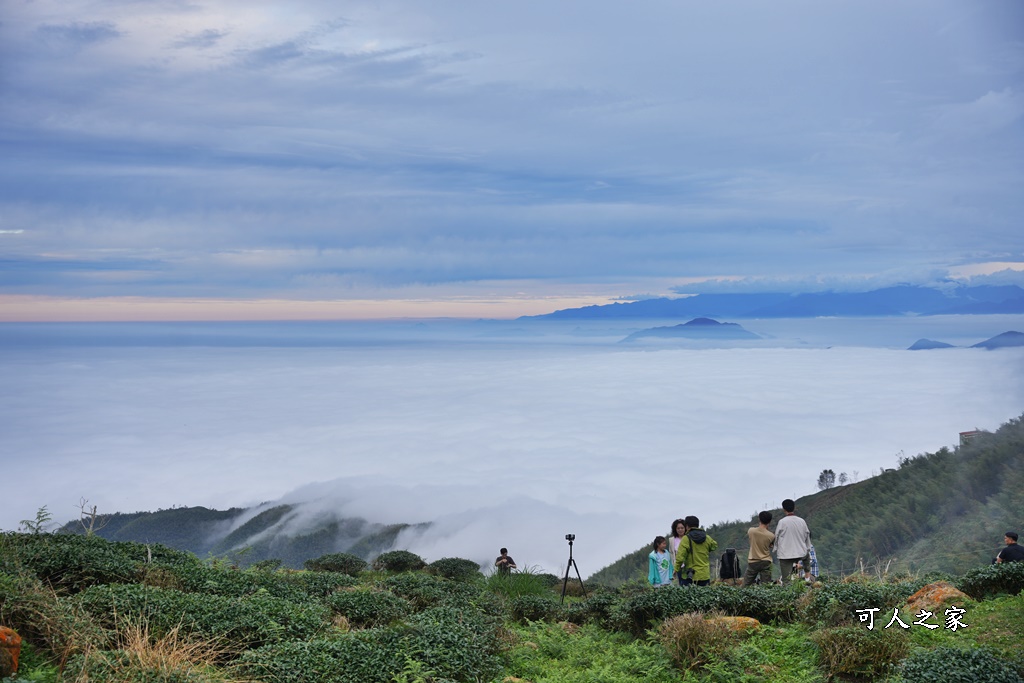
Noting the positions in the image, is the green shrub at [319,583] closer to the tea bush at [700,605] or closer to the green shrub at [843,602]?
the tea bush at [700,605]

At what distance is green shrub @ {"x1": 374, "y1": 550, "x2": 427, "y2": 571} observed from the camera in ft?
71.4

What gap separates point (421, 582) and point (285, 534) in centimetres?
7051

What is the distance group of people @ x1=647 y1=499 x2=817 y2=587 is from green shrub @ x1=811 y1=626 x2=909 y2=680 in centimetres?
449

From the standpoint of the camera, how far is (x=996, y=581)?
31.3 ft

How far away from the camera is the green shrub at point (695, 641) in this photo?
7660 mm

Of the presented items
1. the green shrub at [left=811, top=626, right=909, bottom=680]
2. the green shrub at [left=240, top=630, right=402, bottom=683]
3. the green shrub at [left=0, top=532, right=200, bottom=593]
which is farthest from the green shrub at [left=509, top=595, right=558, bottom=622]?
the green shrub at [left=0, top=532, right=200, bottom=593]

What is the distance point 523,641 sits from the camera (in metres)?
Result: 9.12

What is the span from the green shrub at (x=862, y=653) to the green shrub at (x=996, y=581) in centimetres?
263

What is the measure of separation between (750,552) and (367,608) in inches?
238

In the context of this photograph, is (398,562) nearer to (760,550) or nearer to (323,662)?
(760,550)

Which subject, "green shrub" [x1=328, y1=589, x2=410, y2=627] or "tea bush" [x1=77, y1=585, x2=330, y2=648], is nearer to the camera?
"tea bush" [x1=77, y1=585, x2=330, y2=648]

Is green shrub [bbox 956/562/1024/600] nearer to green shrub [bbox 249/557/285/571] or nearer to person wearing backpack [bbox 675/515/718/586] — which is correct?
person wearing backpack [bbox 675/515/718/586]

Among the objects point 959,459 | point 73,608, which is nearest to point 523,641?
point 73,608

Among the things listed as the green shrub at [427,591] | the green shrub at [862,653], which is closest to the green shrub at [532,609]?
the green shrub at [427,591]
